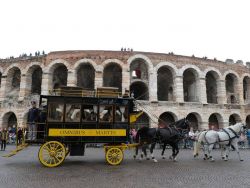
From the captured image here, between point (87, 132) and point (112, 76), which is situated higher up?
point (112, 76)

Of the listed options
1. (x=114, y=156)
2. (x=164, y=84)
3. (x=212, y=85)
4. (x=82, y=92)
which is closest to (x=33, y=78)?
(x=164, y=84)

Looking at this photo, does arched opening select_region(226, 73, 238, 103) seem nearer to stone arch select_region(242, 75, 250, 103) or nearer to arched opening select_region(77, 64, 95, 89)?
stone arch select_region(242, 75, 250, 103)

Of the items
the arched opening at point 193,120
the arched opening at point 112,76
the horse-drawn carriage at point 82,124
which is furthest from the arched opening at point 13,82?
the arched opening at point 193,120

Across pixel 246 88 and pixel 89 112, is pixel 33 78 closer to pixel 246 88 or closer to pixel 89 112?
pixel 89 112

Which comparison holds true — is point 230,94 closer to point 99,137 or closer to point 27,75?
point 99,137

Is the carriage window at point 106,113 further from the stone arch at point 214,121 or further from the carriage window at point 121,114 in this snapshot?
the stone arch at point 214,121

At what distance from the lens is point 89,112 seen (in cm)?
839

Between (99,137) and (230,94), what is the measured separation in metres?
21.7

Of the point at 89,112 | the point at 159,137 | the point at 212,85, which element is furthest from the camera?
the point at 212,85

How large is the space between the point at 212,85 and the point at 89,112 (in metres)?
21.0

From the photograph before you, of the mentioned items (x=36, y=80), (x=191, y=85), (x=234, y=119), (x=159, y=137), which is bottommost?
(x=159, y=137)

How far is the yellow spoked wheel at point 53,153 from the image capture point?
7578 mm

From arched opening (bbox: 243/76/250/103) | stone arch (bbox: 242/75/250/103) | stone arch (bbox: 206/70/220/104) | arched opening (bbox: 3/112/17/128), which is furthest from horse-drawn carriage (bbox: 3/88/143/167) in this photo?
arched opening (bbox: 243/76/250/103)

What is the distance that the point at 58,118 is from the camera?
805 centimetres
